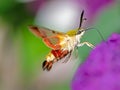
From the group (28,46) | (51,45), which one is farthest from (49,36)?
(28,46)

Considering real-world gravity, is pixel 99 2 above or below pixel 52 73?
above

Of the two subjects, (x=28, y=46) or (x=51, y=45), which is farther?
(x=28, y=46)

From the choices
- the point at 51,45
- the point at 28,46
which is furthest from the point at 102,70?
the point at 28,46

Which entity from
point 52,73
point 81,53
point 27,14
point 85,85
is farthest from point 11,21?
point 85,85

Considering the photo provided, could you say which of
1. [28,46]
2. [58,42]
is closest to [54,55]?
[58,42]

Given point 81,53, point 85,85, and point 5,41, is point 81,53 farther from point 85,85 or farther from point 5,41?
point 5,41

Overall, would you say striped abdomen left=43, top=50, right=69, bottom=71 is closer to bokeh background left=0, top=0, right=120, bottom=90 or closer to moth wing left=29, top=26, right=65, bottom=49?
moth wing left=29, top=26, right=65, bottom=49

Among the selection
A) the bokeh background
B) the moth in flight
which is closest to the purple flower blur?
the moth in flight

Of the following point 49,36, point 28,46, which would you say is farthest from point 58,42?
point 28,46

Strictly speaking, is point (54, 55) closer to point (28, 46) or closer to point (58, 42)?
point (58, 42)
